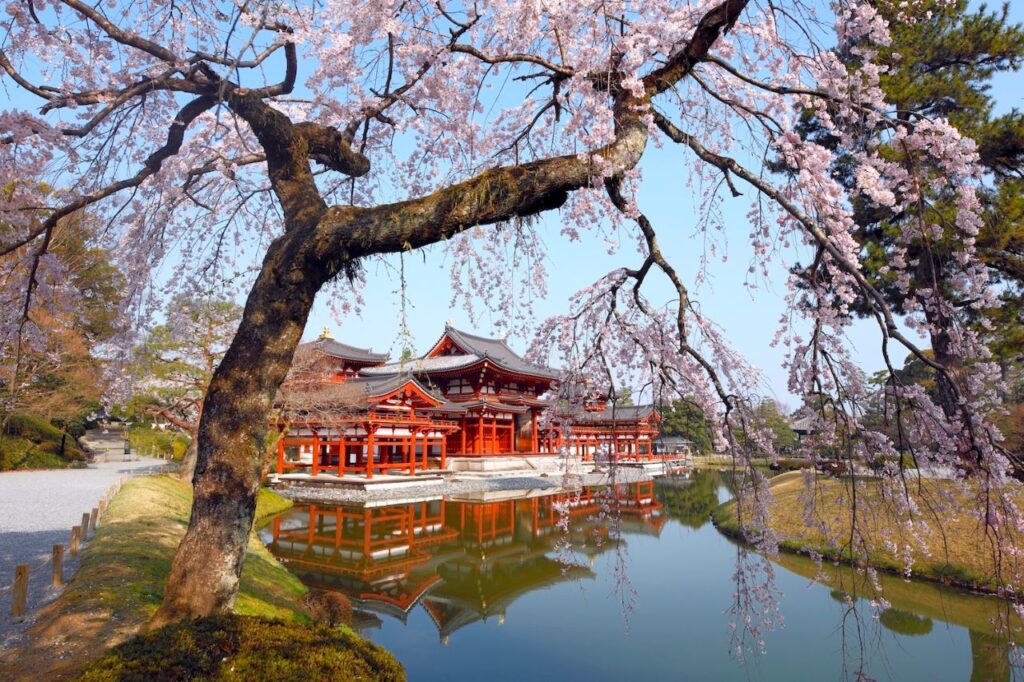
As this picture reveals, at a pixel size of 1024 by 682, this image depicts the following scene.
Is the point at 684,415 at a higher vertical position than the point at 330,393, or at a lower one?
lower

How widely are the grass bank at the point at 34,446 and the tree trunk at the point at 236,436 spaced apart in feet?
63.8

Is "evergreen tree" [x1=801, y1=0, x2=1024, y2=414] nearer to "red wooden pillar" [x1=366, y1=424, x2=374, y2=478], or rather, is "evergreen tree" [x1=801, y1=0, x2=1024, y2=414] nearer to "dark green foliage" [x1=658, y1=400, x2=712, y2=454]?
"dark green foliage" [x1=658, y1=400, x2=712, y2=454]

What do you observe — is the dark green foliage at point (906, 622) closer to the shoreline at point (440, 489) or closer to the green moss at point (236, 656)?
the shoreline at point (440, 489)

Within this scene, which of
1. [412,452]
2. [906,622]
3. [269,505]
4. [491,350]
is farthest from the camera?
[491,350]

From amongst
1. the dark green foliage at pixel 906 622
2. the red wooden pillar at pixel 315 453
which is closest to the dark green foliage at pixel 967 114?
the dark green foliage at pixel 906 622

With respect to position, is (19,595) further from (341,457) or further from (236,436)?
(341,457)

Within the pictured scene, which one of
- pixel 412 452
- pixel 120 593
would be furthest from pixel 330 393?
pixel 120 593

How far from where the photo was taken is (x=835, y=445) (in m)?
3.03

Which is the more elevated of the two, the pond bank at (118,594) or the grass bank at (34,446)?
the grass bank at (34,446)

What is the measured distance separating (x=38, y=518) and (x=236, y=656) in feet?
35.4

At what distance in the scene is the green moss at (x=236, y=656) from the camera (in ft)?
8.05

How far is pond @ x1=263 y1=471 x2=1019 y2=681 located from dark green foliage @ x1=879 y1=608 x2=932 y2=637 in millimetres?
27

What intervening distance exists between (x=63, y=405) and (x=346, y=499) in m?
9.71

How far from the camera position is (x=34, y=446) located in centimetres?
1923
